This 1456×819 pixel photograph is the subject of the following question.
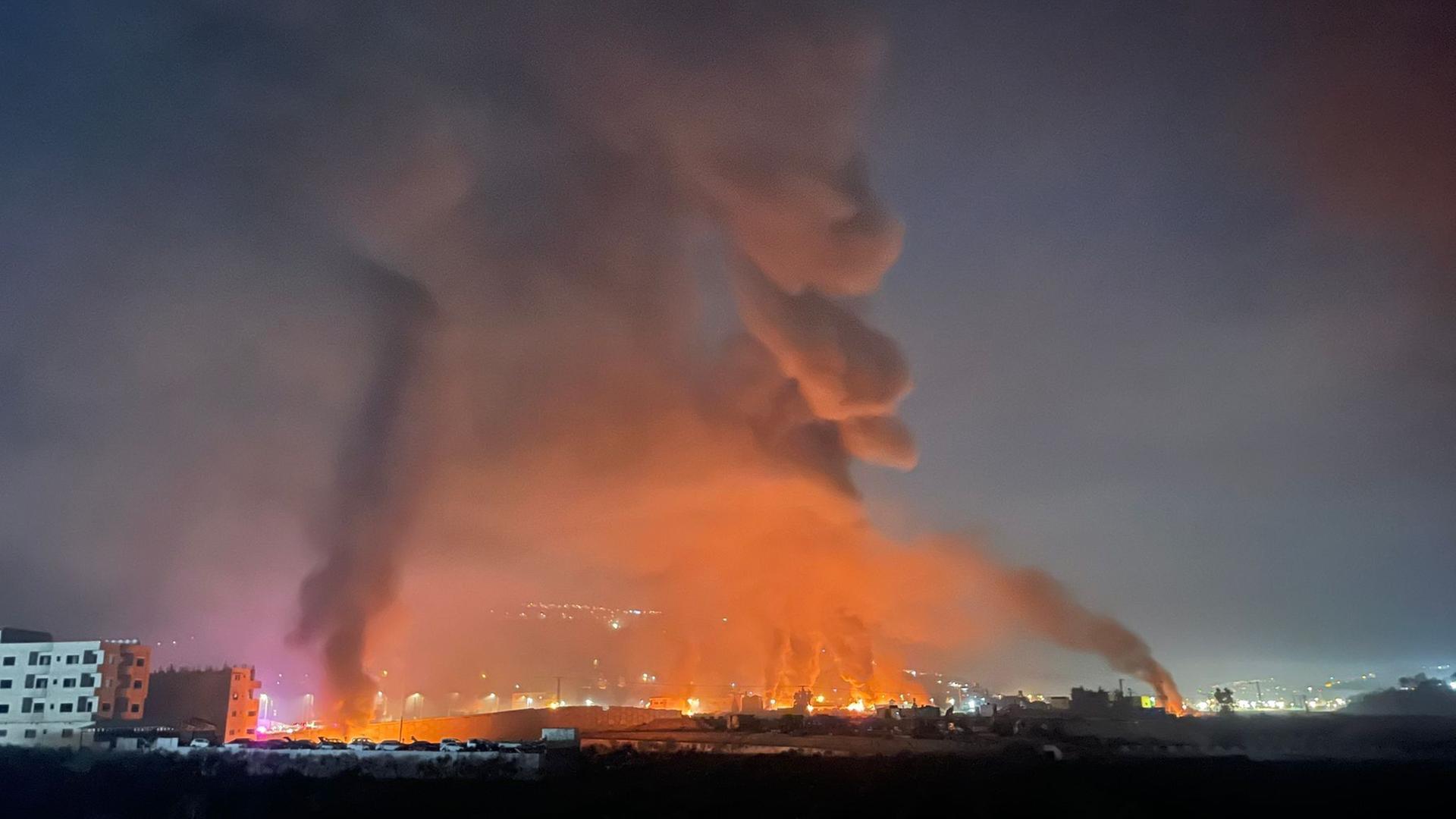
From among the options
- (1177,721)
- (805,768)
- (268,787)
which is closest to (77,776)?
(268,787)

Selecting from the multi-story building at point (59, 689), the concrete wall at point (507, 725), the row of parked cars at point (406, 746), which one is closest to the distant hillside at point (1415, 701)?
the concrete wall at point (507, 725)

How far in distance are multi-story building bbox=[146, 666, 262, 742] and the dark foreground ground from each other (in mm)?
39183

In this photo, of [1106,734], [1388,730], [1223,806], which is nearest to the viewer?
[1223,806]

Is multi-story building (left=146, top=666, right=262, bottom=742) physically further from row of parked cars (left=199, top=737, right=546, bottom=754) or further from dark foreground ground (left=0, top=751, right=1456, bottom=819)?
dark foreground ground (left=0, top=751, right=1456, bottom=819)

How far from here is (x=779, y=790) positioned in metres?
41.7

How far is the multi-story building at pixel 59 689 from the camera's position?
80750mm

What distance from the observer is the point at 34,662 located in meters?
83.1

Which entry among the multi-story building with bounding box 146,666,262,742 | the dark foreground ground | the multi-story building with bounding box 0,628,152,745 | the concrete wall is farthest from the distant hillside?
the multi-story building with bounding box 0,628,152,745

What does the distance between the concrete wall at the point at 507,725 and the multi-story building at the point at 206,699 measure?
1104cm

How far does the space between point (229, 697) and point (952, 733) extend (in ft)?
218

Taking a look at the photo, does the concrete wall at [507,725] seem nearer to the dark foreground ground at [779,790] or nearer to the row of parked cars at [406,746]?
the row of parked cars at [406,746]

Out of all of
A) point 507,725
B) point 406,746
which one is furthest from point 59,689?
point 406,746

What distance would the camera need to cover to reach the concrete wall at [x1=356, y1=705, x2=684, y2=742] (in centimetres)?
8850

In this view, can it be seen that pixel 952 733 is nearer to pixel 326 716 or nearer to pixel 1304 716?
pixel 1304 716
